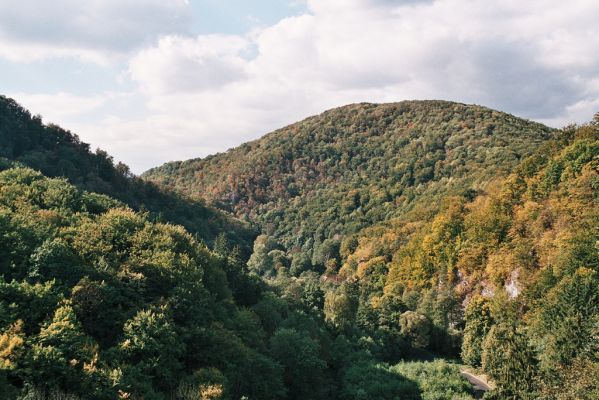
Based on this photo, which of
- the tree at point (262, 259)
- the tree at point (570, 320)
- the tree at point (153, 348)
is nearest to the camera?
the tree at point (153, 348)

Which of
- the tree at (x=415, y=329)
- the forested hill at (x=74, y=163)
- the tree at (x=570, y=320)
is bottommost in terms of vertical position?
the tree at (x=415, y=329)

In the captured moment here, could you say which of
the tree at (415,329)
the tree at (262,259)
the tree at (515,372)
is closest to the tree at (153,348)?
the tree at (515,372)

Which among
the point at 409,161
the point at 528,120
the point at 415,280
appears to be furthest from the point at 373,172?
the point at 415,280

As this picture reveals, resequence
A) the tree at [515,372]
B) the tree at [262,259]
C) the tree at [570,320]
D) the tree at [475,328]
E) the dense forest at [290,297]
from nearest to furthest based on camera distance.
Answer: the dense forest at [290,297] → the tree at [515,372] → the tree at [570,320] → the tree at [475,328] → the tree at [262,259]

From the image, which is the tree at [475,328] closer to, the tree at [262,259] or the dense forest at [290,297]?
the dense forest at [290,297]

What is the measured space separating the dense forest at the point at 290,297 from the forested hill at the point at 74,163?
441mm

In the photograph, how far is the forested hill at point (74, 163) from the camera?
86.4 metres

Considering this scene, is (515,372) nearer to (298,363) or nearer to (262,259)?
(298,363)

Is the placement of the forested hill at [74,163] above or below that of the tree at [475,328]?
above

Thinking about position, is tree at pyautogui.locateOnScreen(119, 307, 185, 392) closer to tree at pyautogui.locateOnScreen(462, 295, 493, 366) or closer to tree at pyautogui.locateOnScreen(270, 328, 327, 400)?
tree at pyautogui.locateOnScreen(270, 328, 327, 400)

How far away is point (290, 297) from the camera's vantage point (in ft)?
220

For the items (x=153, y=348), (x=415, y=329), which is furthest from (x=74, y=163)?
(x=153, y=348)

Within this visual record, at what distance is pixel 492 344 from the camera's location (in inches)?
2302

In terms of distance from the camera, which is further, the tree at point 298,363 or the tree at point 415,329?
the tree at point 415,329
